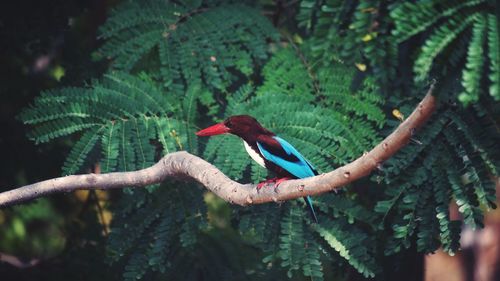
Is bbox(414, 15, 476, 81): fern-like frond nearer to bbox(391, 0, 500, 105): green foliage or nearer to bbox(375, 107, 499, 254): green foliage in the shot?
bbox(391, 0, 500, 105): green foliage

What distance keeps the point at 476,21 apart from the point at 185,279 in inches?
109

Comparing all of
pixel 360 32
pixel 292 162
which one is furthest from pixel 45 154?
pixel 360 32

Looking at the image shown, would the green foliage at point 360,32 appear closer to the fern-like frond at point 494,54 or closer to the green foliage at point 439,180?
the fern-like frond at point 494,54

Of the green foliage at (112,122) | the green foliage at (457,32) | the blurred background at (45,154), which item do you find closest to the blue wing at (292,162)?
the green foliage at (112,122)

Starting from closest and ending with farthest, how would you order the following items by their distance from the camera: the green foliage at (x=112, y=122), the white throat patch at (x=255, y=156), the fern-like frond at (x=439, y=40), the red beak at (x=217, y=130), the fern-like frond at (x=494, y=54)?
the fern-like frond at (x=494, y=54)
the fern-like frond at (x=439, y=40)
the white throat patch at (x=255, y=156)
the red beak at (x=217, y=130)
the green foliage at (x=112, y=122)

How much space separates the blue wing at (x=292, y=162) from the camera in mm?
3709

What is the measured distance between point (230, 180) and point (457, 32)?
54.1 inches

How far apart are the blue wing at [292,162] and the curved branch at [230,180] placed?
269mm

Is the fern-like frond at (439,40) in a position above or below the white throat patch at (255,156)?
above

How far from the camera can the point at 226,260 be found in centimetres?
495

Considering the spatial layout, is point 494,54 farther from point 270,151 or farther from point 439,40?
point 270,151

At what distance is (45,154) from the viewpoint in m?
5.53

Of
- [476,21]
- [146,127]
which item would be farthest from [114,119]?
[476,21]

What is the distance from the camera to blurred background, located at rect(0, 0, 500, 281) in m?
5.40
